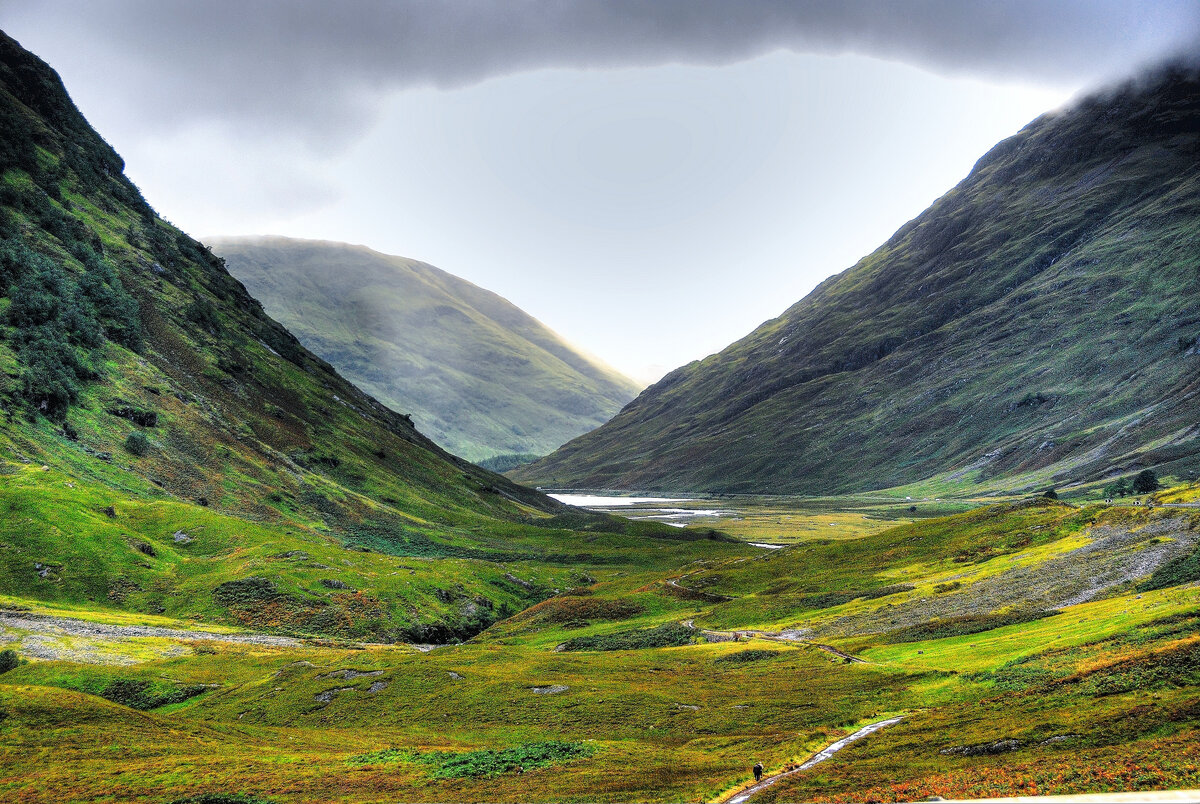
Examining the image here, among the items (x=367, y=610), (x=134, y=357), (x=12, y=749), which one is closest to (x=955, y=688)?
(x=12, y=749)

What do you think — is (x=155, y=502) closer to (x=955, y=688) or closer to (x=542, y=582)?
(x=542, y=582)

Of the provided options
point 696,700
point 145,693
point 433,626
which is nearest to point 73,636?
point 145,693

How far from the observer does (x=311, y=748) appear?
4562cm

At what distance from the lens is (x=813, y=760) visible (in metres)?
→ 38.5

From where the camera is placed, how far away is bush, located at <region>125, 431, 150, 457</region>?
122250 mm

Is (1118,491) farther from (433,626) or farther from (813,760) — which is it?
(813,760)

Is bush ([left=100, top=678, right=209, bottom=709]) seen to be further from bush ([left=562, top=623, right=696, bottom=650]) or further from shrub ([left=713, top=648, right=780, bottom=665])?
shrub ([left=713, top=648, right=780, bottom=665])

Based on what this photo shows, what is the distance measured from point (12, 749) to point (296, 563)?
67350mm

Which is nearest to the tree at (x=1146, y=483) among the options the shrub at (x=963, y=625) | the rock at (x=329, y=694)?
the shrub at (x=963, y=625)

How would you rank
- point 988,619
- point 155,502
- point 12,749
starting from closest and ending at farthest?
point 12,749
point 988,619
point 155,502

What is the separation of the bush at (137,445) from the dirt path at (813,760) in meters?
124

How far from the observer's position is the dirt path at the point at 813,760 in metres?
33.1

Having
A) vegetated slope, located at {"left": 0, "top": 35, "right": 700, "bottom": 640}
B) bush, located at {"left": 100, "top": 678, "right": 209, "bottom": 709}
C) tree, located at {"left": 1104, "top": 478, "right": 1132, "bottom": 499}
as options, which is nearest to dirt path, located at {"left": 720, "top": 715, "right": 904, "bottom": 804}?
bush, located at {"left": 100, "top": 678, "right": 209, "bottom": 709}

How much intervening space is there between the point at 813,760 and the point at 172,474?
122 m
